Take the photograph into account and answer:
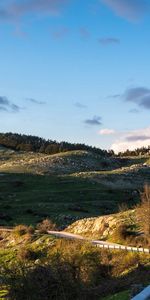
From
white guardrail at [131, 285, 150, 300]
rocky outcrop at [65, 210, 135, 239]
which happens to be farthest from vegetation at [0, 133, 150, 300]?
white guardrail at [131, 285, 150, 300]

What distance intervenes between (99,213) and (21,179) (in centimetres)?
4378

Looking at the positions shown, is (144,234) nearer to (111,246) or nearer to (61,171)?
(111,246)

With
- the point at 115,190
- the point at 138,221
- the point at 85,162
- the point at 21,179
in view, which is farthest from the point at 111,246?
the point at 85,162

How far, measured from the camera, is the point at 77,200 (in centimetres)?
10100

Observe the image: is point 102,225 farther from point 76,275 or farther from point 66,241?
point 76,275

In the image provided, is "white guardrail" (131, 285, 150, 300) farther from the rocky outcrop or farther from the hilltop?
the hilltop

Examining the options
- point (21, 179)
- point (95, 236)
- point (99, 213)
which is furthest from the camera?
point (21, 179)

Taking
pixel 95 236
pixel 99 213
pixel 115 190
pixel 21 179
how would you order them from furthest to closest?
pixel 21 179 < pixel 115 190 < pixel 99 213 < pixel 95 236

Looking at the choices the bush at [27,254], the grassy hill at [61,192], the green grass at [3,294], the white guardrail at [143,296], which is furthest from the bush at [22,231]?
the white guardrail at [143,296]

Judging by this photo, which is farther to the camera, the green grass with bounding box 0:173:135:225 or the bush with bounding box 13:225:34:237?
the green grass with bounding box 0:173:135:225

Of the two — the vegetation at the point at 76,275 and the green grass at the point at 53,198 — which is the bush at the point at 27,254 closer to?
the vegetation at the point at 76,275

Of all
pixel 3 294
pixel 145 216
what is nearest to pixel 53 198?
Result: pixel 145 216

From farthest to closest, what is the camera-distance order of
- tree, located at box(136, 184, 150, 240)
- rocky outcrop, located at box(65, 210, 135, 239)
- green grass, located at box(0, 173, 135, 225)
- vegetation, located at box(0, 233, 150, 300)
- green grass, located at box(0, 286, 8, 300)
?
green grass, located at box(0, 173, 135, 225) < rocky outcrop, located at box(65, 210, 135, 239) < tree, located at box(136, 184, 150, 240) < green grass, located at box(0, 286, 8, 300) < vegetation, located at box(0, 233, 150, 300)

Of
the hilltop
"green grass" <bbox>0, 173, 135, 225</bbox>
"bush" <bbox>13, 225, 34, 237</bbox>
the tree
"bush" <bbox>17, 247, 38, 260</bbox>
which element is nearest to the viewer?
the tree
